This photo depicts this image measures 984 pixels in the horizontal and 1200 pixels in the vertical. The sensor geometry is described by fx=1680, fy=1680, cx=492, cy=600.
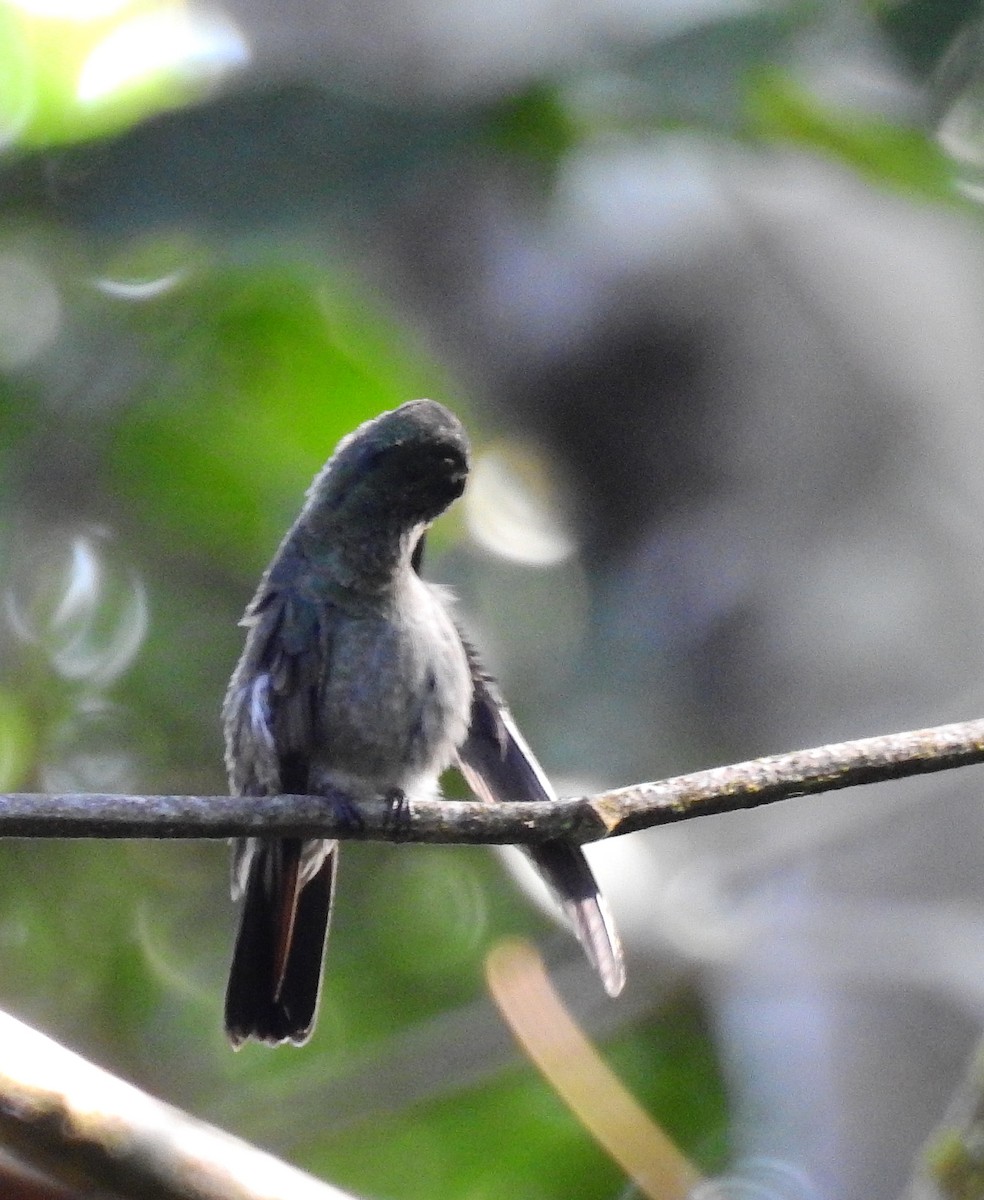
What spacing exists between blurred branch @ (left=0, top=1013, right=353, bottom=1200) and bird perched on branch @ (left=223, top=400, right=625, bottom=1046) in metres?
1.35

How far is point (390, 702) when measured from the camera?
11.7 ft

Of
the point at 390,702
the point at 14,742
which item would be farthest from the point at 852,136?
the point at 14,742

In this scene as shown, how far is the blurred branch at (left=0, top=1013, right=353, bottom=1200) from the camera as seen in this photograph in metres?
2.03

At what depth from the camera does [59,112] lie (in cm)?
645

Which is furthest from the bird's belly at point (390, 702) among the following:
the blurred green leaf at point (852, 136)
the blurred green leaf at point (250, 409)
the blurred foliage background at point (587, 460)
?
the blurred green leaf at point (250, 409)

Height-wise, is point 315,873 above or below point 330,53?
below

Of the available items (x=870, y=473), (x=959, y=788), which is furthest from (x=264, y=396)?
(x=959, y=788)

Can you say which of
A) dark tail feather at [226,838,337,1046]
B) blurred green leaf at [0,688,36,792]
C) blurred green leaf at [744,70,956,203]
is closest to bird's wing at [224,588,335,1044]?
dark tail feather at [226,838,337,1046]

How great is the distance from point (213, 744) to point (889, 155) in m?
3.83

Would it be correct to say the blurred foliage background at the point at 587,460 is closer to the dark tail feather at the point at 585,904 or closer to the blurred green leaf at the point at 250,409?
the blurred green leaf at the point at 250,409

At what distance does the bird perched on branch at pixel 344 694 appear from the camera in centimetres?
353

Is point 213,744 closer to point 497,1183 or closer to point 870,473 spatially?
point 497,1183

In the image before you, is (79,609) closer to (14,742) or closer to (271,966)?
(14,742)

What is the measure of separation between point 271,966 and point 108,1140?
1.51 metres
